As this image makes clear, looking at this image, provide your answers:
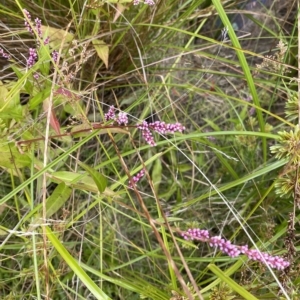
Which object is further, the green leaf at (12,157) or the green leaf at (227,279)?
the green leaf at (12,157)

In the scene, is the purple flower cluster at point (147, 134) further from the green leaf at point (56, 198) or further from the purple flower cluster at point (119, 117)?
the green leaf at point (56, 198)

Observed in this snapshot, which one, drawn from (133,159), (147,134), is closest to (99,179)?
(147,134)

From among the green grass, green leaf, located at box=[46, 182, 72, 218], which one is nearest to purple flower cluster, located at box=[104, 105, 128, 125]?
the green grass

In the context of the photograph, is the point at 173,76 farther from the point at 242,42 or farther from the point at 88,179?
the point at 88,179

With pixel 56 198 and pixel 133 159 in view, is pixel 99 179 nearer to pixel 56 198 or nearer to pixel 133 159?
pixel 56 198

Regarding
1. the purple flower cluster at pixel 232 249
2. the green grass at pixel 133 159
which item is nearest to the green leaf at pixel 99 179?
the green grass at pixel 133 159

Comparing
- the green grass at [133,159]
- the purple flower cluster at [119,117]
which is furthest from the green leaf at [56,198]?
the purple flower cluster at [119,117]

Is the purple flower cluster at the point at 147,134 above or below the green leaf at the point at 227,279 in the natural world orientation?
above

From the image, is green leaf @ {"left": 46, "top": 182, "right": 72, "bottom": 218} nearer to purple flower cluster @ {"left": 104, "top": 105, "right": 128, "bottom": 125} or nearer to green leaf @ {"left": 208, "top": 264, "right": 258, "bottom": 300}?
purple flower cluster @ {"left": 104, "top": 105, "right": 128, "bottom": 125}
